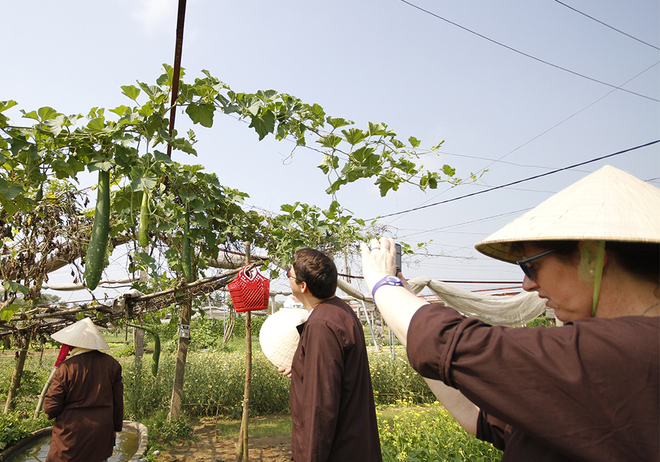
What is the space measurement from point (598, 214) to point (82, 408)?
402 centimetres

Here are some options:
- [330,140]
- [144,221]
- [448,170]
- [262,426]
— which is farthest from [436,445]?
[262,426]

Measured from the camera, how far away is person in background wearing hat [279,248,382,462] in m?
1.58

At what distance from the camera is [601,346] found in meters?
0.59

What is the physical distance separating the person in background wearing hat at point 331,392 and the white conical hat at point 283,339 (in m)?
0.45

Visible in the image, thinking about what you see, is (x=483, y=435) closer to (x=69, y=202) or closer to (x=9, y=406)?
(x=69, y=202)

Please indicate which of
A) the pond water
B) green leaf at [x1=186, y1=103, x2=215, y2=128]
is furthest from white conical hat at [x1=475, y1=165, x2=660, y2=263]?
the pond water

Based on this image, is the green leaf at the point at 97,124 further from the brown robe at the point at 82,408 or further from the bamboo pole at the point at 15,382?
the bamboo pole at the point at 15,382

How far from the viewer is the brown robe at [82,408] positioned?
319 centimetres

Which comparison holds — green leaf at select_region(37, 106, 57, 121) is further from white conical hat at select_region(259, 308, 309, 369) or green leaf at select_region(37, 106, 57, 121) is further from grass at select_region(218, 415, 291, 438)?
grass at select_region(218, 415, 291, 438)

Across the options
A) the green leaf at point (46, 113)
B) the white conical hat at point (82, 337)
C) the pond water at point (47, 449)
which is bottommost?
the pond water at point (47, 449)

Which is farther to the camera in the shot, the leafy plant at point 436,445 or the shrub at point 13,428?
the shrub at point 13,428

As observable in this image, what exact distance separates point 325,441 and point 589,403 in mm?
1224

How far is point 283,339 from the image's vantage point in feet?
7.62

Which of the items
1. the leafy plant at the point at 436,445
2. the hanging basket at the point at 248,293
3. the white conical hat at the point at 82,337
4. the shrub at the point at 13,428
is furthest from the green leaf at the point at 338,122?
the shrub at the point at 13,428
